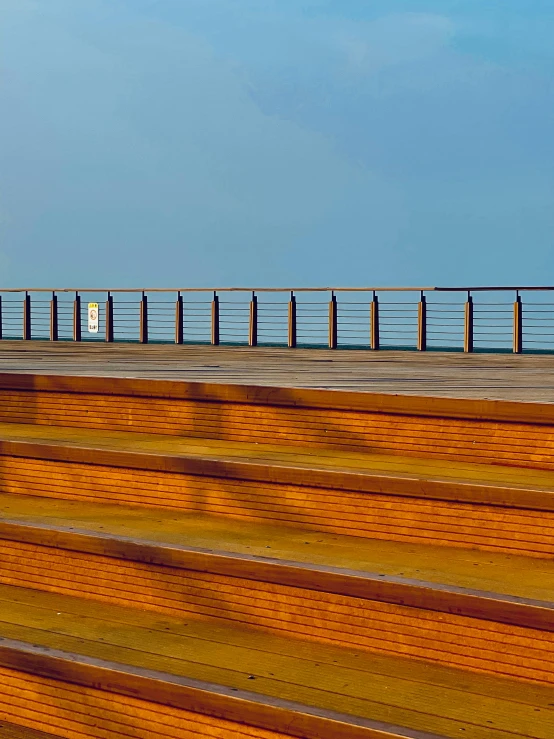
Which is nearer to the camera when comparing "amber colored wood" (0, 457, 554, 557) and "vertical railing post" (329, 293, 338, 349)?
"amber colored wood" (0, 457, 554, 557)

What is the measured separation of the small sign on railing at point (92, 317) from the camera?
1738cm

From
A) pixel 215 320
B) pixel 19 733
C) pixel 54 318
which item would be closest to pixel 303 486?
pixel 19 733

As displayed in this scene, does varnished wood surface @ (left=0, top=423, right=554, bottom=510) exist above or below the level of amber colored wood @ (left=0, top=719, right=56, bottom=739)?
above

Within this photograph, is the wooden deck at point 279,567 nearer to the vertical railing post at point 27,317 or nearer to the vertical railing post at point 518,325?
the vertical railing post at point 518,325

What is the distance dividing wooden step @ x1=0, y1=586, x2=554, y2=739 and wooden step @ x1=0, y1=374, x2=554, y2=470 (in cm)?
128

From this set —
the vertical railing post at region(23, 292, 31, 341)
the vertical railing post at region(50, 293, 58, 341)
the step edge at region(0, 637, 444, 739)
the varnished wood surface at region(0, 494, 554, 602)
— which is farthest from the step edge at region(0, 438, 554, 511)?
the vertical railing post at region(23, 292, 31, 341)

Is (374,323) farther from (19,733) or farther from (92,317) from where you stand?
(19,733)

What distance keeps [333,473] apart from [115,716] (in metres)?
1.23

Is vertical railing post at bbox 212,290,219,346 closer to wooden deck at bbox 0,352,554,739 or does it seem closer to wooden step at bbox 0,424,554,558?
wooden deck at bbox 0,352,554,739

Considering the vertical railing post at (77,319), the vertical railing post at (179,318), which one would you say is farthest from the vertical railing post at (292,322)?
the vertical railing post at (77,319)

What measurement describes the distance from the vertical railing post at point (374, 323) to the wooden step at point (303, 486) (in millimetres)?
8391

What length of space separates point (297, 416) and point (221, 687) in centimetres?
189

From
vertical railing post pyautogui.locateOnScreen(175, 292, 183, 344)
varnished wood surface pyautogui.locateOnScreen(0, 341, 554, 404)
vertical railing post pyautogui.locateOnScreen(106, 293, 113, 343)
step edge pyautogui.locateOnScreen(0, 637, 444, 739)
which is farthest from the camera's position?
vertical railing post pyautogui.locateOnScreen(106, 293, 113, 343)

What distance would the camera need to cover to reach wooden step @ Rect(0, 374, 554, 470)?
4.07 meters
